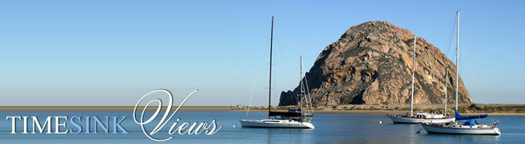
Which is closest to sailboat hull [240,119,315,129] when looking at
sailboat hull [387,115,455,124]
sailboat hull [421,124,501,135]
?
sailboat hull [421,124,501,135]

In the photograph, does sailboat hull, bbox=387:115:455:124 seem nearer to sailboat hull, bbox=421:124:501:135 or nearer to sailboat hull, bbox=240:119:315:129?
sailboat hull, bbox=421:124:501:135

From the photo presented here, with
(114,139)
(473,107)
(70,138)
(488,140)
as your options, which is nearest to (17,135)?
(70,138)

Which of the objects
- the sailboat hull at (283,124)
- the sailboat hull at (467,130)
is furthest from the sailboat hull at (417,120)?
the sailboat hull at (283,124)

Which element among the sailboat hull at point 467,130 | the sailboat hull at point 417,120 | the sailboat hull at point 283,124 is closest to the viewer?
the sailboat hull at point 467,130

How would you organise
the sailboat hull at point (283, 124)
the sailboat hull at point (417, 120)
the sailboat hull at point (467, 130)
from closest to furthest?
the sailboat hull at point (467, 130), the sailboat hull at point (283, 124), the sailboat hull at point (417, 120)

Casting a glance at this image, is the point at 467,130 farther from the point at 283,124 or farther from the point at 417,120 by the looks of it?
the point at 417,120

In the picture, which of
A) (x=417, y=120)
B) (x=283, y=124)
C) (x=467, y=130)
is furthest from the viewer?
(x=417, y=120)

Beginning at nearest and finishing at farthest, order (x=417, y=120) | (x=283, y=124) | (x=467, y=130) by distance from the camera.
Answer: (x=467, y=130)
(x=283, y=124)
(x=417, y=120)

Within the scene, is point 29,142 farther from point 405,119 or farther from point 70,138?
point 405,119

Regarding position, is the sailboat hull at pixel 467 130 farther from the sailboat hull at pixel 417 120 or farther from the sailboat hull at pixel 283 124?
the sailboat hull at pixel 417 120

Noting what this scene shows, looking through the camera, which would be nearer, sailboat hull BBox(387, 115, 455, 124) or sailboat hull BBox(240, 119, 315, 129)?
sailboat hull BBox(240, 119, 315, 129)

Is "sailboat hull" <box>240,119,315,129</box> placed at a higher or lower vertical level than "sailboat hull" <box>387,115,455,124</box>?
higher

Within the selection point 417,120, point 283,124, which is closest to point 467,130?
point 283,124

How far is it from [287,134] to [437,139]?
16124 millimetres
